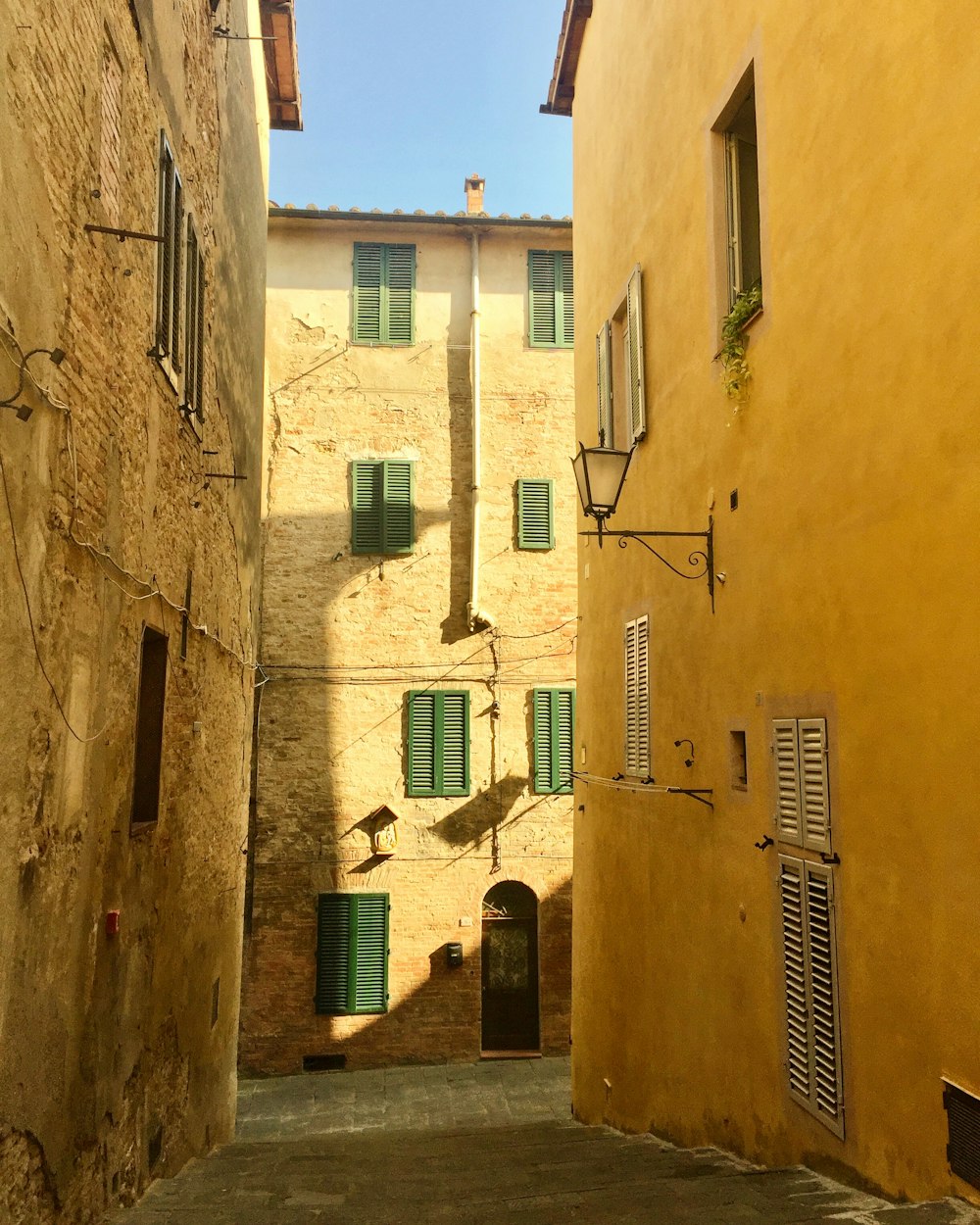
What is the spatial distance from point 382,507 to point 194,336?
7.68 m

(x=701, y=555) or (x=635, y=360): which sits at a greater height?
(x=635, y=360)

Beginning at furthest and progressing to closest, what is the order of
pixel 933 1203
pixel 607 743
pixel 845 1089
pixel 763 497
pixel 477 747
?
pixel 477 747
pixel 607 743
pixel 763 497
pixel 845 1089
pixel 933 1203

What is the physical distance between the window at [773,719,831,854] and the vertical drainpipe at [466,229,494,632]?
31.8 ft

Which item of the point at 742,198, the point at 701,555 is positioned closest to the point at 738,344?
the point at 742,198

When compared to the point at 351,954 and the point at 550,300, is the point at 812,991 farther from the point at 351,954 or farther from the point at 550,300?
the point at 550,300

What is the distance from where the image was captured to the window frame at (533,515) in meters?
15.6

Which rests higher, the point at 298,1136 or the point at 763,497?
the point at 763,497

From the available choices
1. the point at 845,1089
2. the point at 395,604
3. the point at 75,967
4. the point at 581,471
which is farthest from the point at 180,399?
the point at 395,604

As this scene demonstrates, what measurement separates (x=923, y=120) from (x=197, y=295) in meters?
5.40

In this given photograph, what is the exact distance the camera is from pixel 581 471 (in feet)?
23.4

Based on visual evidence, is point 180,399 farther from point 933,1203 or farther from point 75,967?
point 933,1203

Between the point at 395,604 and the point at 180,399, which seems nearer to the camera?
the point at 180,399

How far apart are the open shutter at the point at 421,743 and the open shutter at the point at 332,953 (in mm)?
1815

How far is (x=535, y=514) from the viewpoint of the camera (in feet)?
51.4
